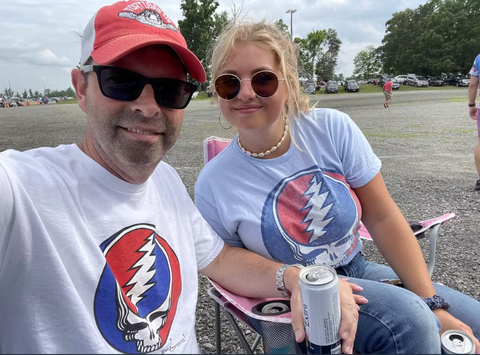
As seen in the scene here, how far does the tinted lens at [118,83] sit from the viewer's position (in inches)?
51.4

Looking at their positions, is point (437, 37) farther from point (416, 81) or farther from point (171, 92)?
point (171, 92)

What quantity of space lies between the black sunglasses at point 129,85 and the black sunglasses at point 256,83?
495mm

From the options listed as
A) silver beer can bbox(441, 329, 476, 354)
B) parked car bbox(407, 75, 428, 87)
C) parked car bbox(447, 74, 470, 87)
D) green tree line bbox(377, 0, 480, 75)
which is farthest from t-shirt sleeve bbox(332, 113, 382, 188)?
green tree line bbox(377, 0, 480, 75)

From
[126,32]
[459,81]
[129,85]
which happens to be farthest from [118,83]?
[459,81]

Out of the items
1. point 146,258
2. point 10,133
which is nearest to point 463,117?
point 146,258

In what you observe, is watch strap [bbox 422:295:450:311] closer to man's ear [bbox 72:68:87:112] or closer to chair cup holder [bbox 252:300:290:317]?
chair cup holder [bbox 252:300:290:317]

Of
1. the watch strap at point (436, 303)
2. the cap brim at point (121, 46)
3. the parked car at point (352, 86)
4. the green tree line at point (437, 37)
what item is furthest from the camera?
the green tree line at point (437, 37)

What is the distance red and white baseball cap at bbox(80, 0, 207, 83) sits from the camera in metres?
1.28

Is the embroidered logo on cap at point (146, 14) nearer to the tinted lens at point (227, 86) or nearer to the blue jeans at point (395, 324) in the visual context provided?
the tinted lens at point (227, 86)

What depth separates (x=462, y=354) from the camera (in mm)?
1234

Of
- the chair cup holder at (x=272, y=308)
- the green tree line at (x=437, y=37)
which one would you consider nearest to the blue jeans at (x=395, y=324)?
the chair cup holder at (x=272, y=308)

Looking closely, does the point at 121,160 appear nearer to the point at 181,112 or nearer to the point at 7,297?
the point at 181,112

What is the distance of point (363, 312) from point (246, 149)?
0.95m

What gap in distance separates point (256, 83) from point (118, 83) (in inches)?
30.0
